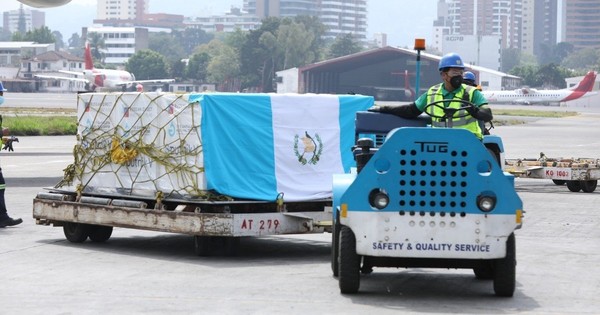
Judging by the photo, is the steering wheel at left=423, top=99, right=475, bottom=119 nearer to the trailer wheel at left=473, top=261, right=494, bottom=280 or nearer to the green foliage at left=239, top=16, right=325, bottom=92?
the trailer wheel at left=473, top=261, right=494, bottom=280

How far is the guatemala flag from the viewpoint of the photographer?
1362cm

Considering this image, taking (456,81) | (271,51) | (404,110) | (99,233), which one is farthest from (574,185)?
(271,51)

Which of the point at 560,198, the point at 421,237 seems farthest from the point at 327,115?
the point at 560,198

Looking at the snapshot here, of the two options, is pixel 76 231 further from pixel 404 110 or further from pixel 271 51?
pixel 271 51

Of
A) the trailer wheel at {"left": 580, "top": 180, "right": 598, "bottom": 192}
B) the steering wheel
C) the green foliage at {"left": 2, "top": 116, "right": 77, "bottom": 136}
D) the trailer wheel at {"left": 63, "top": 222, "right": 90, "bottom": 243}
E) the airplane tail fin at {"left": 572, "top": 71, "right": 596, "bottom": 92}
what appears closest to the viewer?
the steering wheel

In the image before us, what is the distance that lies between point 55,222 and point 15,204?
5.49 m

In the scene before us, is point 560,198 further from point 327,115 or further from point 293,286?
point 293,286

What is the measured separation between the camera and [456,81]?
11469 mm

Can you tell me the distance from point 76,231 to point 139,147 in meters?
1.43

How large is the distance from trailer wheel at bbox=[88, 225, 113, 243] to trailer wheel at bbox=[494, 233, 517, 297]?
19.5 feet

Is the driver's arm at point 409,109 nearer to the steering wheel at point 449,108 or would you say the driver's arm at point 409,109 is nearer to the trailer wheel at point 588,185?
the steering wheel at point 449,108

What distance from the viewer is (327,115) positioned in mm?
14328

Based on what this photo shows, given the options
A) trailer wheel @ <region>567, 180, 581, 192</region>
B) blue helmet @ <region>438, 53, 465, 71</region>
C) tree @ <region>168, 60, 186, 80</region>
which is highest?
tree @ <region>168, 60, 186, 80</region>

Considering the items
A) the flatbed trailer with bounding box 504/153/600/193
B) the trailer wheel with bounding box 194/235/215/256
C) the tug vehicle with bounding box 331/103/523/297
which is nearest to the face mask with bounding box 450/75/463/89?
the tug vehicle with bounding box 331/103/523/297
